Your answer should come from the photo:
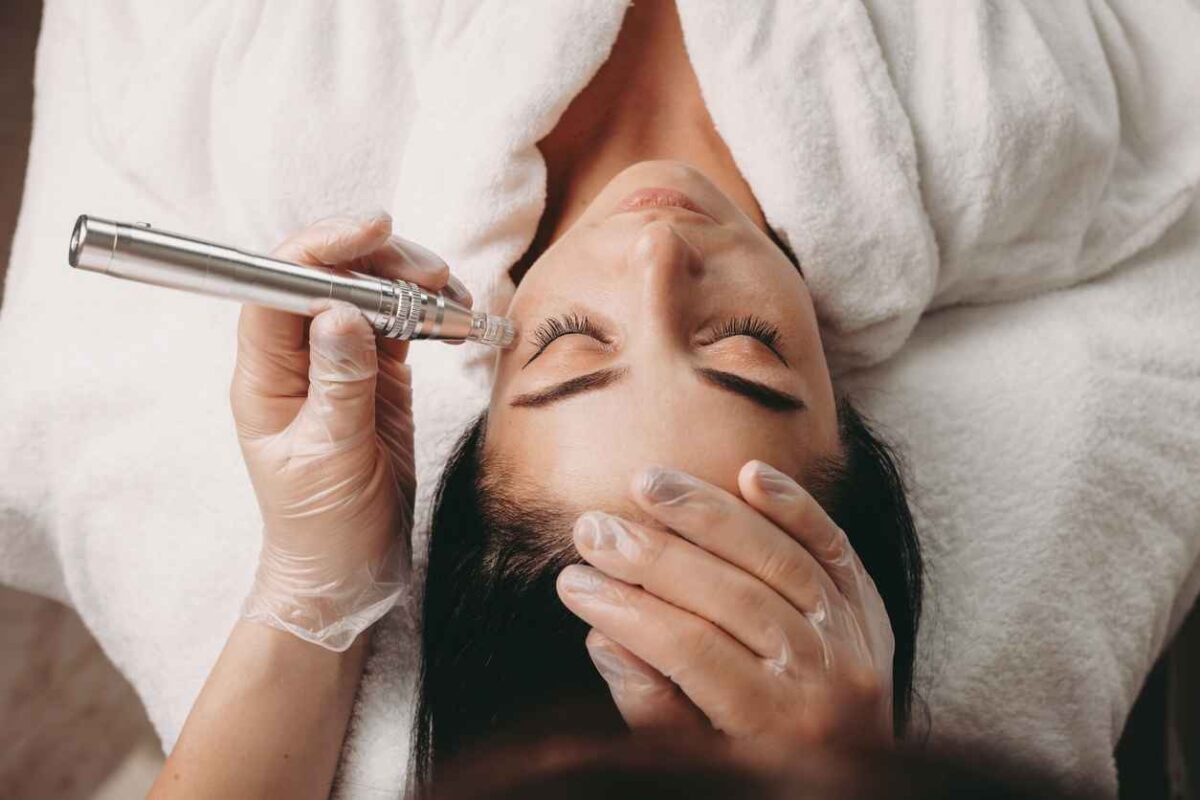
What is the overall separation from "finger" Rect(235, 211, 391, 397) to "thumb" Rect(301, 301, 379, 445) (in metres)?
0.05

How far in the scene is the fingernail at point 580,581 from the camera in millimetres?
794

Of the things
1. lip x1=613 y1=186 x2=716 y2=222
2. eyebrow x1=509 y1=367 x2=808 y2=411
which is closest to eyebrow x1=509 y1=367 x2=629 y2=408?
eyebrow x1=509 y1=367 x2=808 y2=411

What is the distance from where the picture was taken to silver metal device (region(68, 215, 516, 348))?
73 centimetres

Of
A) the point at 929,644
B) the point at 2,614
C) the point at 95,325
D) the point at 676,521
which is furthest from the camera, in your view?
the point at 2,614

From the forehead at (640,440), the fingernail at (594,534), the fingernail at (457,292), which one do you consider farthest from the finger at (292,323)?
the fingernail at (594,534)

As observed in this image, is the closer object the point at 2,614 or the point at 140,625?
the point at 140,625

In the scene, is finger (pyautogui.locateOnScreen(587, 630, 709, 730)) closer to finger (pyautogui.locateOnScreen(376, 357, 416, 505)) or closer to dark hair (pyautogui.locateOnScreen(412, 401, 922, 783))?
dark hair (pyautogui.locateOnScreen(412, 401, 922, 783))

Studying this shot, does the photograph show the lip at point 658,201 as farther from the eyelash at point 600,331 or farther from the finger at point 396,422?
the finger at point 396,422

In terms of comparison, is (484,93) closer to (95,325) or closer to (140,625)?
(95,325)

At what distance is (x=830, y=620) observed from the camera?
0.81m

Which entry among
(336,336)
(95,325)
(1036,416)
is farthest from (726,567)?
(95,325)

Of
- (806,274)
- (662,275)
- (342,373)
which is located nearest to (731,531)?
(662,275)

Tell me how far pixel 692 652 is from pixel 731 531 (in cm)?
10

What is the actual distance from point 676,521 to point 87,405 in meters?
0.81
